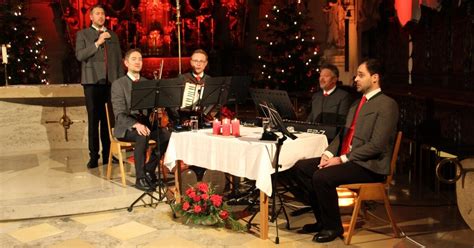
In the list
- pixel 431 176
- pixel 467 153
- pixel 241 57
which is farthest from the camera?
pixel 241 57

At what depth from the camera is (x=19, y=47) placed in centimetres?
1098

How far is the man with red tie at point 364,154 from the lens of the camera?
4.18 meters

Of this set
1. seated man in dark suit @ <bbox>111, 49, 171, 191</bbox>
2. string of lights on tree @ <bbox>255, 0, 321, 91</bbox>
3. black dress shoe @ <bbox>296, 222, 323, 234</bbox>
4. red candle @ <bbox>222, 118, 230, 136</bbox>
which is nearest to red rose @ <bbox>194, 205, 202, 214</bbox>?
red candle @ <bbox>222, 118, 230, 136</bbox>

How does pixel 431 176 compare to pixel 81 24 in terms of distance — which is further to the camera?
pixel 81 24

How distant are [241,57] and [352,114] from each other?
10.8 metres

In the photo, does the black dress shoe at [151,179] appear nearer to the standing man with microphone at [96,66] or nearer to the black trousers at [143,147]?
the black trousers at [143,147]

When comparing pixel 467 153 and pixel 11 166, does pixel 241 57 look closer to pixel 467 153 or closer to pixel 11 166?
pixel 11 166

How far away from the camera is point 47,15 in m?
14.6

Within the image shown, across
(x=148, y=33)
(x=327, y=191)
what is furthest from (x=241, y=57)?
(x=327, y=191)

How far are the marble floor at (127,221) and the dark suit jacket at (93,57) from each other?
115 centimetres

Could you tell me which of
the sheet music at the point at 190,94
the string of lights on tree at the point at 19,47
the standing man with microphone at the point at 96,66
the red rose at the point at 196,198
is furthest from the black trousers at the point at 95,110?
the string of lights on tree at the point at 19,47

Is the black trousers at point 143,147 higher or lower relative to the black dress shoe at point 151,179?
higher

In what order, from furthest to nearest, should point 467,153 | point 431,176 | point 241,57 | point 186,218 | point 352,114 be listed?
point 241,57 < point 431,176 < point 467,153 < point 186,218 < point 352,114

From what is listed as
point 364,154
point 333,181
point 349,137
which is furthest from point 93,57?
point 364,154
